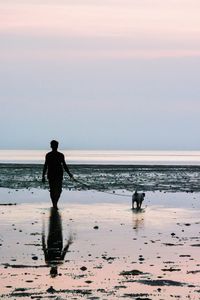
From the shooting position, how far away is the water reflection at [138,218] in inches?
814

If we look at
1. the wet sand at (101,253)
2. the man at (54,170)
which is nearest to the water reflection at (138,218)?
the wet sand at (101,253)

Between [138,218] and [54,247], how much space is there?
7.35 m

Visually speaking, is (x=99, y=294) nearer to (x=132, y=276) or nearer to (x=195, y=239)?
(x=132, y=276)

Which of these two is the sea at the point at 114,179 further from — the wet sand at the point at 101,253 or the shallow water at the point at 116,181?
the wet sand at the point at 101,253

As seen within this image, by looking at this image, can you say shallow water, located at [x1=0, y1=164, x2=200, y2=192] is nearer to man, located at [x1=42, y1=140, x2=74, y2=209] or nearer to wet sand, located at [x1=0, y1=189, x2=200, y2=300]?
man, located at [x1=42, y1=140, x2=74, y2=209]

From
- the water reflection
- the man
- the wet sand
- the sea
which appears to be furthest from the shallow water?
the wet sand

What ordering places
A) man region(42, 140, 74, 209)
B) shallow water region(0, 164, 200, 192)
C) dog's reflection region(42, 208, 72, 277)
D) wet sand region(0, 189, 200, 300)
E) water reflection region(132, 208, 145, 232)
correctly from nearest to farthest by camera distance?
wet sand region(0, 189, 200, 300) < dog's reflection region(42, 208, 72, 277) < water reflection region(132, 208, 145, 232) < man region(42, 140, 74, 209) < shallow water region(0, 164, 200, 192)

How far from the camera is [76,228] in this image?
19969 millimetres

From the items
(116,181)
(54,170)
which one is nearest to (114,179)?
(116,181)

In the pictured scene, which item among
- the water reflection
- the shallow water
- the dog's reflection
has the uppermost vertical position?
the shallow water

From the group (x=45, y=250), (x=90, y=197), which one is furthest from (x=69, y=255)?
(x=90, y=197)

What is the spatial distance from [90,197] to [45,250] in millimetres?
18574

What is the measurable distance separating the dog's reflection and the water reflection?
75.7 inches

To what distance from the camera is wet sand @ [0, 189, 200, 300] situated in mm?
11375
